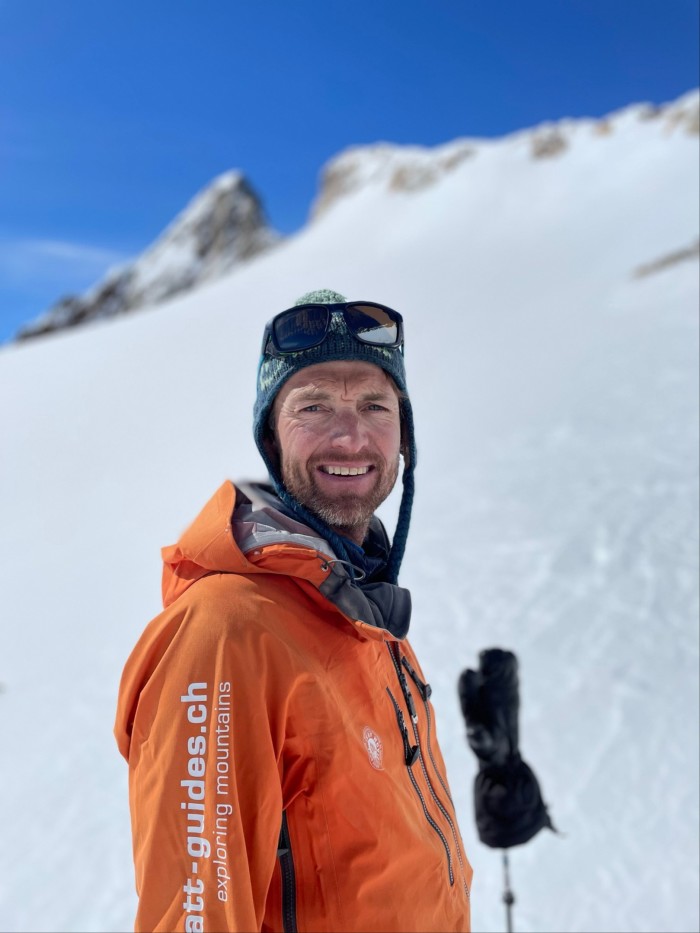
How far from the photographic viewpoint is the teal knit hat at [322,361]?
1.49m

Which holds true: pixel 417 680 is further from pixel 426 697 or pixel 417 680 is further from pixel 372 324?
pixel 372 324

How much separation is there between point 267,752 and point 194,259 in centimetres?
9570

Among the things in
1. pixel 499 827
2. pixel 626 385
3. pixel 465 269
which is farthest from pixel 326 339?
pixel 465 269

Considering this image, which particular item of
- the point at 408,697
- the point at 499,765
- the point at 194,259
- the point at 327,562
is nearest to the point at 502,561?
the point at 499,765

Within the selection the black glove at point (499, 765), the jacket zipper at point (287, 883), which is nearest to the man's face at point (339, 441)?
the jacket zipper at point (287, 883)

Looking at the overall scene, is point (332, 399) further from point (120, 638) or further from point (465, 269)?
point (465, 269)

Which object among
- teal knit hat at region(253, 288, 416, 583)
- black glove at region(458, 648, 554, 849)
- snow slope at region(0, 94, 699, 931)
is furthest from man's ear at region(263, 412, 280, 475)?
snow slope at region(0, 94, 699, 931)

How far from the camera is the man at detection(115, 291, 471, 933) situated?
1.04 m

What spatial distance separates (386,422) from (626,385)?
6.47 m

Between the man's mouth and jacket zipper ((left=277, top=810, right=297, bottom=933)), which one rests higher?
the man's mouth

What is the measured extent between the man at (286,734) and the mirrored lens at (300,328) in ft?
0.60

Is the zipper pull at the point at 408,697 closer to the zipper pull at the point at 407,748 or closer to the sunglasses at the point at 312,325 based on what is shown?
the zipper pull at the point at 407,748

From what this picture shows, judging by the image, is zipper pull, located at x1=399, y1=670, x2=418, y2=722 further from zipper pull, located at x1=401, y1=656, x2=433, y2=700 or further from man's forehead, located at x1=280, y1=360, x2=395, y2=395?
man's forehead, located at x1=280, y1=360, x2=395, y2=395

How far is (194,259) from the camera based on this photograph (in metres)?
89.2
